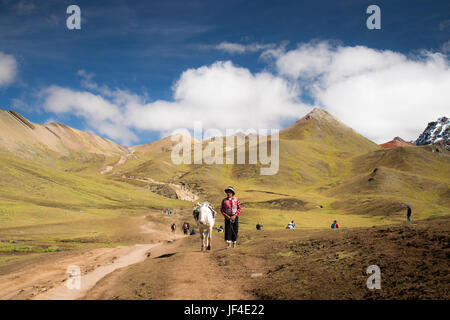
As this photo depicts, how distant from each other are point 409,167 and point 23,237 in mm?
187444

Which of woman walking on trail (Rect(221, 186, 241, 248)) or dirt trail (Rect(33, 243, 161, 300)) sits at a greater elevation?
woman walking on trail (Rect(221, 186, 241, 248))

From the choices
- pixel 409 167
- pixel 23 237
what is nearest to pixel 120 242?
pixel 23 237

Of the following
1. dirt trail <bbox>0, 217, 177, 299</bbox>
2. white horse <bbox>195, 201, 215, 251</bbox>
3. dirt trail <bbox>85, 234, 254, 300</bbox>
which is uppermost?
white horse <bbox>195, 201, 215, 251</bbox>

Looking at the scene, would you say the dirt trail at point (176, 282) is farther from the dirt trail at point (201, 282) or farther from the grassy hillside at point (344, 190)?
the grassy hillside at point (344, 190)

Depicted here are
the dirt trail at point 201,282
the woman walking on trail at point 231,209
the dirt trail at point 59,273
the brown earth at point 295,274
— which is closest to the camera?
the brown earth at point 295,274

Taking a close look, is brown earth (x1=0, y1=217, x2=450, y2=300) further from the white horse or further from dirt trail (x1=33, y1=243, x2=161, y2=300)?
the white horse

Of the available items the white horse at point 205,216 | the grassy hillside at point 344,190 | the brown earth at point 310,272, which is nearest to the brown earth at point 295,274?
the brown earth at point 310,272

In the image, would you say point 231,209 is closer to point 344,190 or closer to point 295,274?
point 295,274
